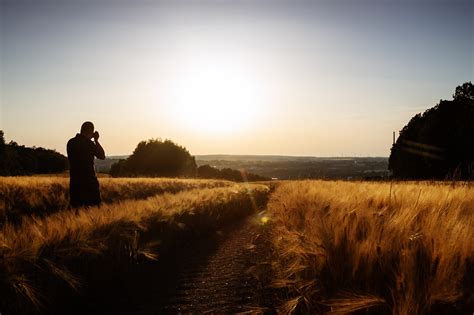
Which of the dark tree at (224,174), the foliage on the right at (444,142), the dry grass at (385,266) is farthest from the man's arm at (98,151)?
the dark tree at (224,174)

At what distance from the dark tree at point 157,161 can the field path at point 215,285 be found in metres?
47.4

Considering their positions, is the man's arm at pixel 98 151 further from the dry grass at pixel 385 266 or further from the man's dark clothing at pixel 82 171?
the dry grass at pixel 385 266

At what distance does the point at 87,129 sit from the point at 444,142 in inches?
1474

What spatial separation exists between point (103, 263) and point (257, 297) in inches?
83.4

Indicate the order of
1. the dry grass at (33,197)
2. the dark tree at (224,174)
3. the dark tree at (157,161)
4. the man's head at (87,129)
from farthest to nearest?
the dark tree at (224,174) < the dark tree at (157,161) < the dry grass at (33,197) < the man's head at (87,129)

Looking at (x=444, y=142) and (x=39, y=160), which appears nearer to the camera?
(x=444, y=142)

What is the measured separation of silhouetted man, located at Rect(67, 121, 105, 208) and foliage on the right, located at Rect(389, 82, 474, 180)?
34.4 meters

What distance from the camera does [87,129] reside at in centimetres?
896

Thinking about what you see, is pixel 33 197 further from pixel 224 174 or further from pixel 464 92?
pixel 224 174

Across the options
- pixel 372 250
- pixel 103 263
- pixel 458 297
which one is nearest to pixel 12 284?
pixel 103 263

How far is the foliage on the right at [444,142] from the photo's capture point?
36031 mm

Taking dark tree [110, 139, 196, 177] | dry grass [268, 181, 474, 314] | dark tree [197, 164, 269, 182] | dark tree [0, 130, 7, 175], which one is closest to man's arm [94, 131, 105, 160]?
dry grass [268, 181, 474, 314]

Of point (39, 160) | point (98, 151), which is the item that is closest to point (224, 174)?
point (39, 160)

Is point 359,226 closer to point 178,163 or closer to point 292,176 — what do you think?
point 292,176
